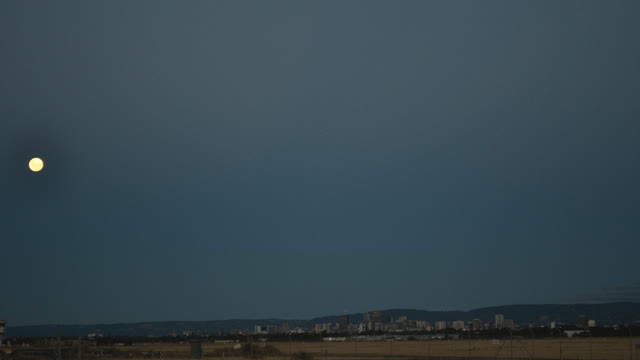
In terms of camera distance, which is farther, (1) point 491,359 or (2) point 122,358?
(2) point 122,358

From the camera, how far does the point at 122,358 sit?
7750 centimetres

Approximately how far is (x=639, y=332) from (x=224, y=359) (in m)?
103

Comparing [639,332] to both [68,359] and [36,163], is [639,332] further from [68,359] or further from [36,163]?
[36,163]

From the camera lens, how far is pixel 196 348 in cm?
4866

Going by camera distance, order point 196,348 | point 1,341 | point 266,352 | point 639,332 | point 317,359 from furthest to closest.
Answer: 1. point 639,332
2. point 1,341
3. point 266,352
4. point 317,359
5. point 196,348

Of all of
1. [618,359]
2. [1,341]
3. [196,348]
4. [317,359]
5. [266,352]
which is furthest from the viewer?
[1,341]

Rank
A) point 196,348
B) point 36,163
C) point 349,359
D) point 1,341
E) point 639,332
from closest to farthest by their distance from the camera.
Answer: point 36,163, point 196,348, point 349,359, point 1,341, point 639,332

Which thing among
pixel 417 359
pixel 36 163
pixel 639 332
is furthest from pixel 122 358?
pixel 639 332

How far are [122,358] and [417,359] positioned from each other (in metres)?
29.2

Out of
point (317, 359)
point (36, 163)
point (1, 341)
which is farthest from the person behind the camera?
point (1, 341)

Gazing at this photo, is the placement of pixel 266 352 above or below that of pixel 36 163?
below

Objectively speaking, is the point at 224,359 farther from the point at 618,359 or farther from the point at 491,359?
the point at 618,359

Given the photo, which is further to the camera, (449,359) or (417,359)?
(449,359)

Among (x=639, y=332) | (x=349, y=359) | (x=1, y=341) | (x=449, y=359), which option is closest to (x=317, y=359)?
(x=349, y=359)
